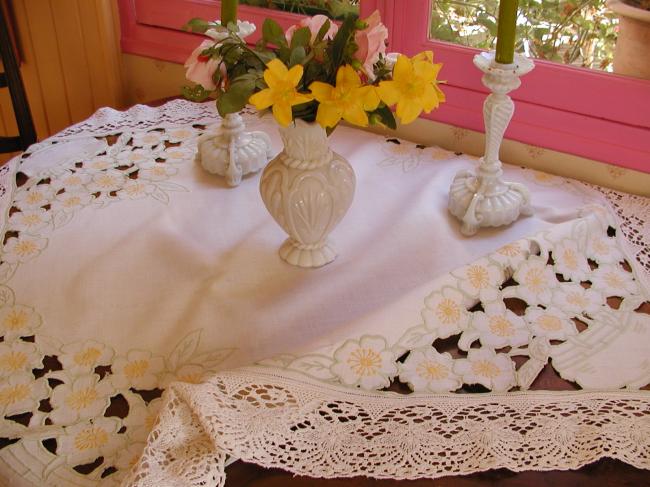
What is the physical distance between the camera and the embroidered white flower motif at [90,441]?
81 cm

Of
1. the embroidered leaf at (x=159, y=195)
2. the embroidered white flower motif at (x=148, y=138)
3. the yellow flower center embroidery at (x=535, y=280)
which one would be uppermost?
the embroidered white flower motif at (x=148, y=138)

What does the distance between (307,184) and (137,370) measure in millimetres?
352

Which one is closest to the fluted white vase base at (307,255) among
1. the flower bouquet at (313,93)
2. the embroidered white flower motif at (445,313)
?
the flower bouquet at (313,93)

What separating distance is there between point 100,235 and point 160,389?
0.38 m

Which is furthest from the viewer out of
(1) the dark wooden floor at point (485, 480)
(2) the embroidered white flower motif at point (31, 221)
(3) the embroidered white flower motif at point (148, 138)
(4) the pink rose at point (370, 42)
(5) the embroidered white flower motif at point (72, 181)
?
(3) the embroidered white flower motif at point (148, 138)

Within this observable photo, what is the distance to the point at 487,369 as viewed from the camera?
2.96ft

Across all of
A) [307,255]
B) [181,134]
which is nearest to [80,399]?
[307,255]

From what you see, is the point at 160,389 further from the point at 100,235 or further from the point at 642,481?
the point at 642,481

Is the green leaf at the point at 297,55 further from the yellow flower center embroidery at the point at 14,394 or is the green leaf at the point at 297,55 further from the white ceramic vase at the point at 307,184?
the yellow flower center embroidery at the point at 14,394

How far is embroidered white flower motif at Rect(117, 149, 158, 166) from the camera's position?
1382 mm

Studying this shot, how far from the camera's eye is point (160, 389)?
91cm

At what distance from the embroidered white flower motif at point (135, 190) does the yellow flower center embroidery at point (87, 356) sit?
0.39 m

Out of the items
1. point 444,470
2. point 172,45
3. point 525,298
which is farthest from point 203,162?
point 444,470

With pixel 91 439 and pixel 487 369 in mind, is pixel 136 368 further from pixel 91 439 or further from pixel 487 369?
pixel 487 369
